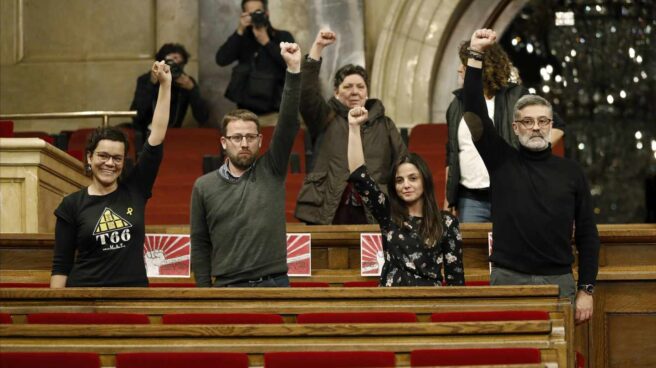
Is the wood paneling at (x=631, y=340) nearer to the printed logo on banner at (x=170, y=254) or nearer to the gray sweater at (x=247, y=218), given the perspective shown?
the gray sweater at (x=247, y=218)

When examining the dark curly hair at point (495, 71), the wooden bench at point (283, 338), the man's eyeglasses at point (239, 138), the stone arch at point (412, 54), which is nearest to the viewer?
the wooden bench at point (283, 338)

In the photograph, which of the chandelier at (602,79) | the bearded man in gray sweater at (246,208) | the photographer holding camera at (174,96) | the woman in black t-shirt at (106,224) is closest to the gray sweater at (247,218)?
the bearded man in gray sweater at (246,208)

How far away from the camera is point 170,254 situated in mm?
5262

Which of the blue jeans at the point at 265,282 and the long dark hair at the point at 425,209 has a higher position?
the long dark hair at the point at 425,209

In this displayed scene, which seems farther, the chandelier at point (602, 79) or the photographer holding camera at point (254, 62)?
the chandelier at point (602, 79)

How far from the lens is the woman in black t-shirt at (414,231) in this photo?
430 cm

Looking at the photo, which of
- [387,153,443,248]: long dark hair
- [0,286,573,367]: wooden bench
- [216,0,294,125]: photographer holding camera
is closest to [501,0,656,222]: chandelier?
[216,0,294,125]: photographer holding camera

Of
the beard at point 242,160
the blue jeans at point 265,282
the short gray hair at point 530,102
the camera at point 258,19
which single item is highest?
the camera at point 258,19

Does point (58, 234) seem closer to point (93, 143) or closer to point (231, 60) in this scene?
point (93, 143)

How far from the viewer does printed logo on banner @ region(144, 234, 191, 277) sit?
5258 millimetres

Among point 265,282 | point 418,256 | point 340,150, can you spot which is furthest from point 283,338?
point 340,150

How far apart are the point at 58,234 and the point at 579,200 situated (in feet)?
5.50

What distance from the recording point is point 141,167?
4.38 meters

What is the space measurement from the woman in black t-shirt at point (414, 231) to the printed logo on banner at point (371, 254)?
687mm
